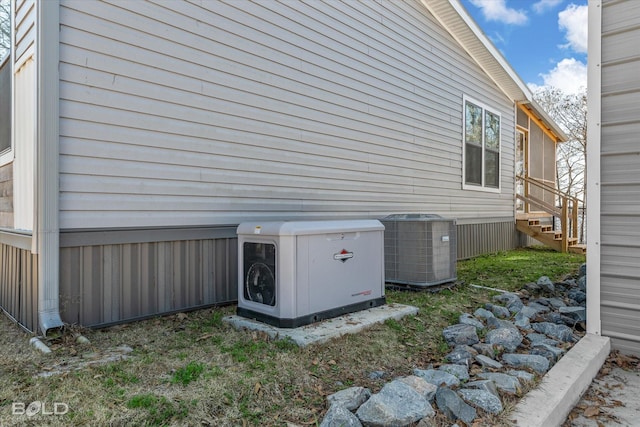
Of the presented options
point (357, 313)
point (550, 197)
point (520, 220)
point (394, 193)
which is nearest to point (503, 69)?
point (520, 220)

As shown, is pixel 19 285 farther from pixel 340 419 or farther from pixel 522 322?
pixel 522 322

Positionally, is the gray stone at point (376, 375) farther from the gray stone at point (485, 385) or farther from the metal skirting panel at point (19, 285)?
the metal skirting panel at point (19, 285)

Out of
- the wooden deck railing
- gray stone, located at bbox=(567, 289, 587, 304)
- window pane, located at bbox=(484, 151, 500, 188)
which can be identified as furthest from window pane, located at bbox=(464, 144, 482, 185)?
gray stone, located at bbox=(567, 289, 587, 304)

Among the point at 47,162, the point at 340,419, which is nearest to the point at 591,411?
the point at 340,419

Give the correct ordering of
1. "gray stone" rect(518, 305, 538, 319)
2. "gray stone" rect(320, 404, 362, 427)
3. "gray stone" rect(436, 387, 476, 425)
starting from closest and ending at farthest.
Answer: "gray stone" rect(320, 404, 362, 427), "gray stone" rect(436, 387, 476, 425), "gray stone" rect(518, 305, 538, 319)

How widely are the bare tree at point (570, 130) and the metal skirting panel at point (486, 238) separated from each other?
34.0ft

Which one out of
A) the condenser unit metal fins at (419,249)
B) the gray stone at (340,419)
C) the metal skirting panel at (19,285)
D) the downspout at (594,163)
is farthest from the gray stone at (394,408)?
the condenser unit metal fins at (419,249)

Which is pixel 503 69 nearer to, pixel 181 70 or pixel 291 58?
pixel 291 58

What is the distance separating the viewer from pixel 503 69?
831 centimetres

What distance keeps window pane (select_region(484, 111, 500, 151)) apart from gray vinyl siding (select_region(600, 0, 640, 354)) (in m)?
5.54

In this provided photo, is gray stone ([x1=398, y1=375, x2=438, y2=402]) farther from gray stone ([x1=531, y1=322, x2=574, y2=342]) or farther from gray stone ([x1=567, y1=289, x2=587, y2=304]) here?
gray stone ([x1=567, y1=289, x2=587, y2=304])

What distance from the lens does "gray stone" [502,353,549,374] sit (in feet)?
8.28

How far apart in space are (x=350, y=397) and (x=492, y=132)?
8.09m

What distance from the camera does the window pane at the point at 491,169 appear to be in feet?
28.0
